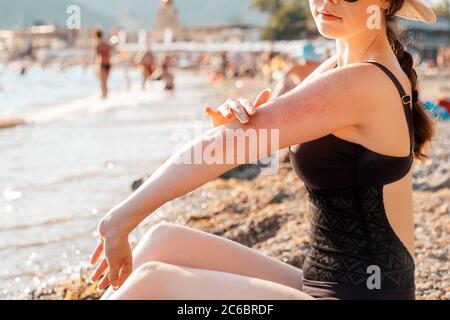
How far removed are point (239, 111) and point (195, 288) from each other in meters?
0.48

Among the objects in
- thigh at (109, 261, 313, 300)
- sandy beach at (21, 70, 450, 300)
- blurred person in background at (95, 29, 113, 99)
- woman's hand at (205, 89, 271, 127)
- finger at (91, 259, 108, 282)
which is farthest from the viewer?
blurred person in background at (95, 29, 113, 99)

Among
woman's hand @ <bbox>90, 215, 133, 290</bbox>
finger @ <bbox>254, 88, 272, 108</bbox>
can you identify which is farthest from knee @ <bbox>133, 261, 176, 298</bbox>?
finger @ <bbox>254, 88, 272, 108</bbox>

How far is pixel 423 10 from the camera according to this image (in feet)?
A: 7.48

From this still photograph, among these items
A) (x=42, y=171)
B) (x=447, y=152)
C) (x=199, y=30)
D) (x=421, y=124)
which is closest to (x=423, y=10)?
(x=421, y=124)

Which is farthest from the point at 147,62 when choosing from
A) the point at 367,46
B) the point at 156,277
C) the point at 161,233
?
the point at 156,277

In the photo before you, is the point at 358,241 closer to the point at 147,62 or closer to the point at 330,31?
the point at 330,31

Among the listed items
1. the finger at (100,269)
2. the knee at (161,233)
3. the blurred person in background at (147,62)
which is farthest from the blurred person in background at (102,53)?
the finger at (100,269)

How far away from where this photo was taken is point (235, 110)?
78.1 inches

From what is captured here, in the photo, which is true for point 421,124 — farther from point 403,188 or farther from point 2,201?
point 2,201

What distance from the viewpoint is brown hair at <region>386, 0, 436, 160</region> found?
2.23 metres

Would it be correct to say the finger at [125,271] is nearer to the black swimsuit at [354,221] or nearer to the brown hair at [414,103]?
the black swimsuit at [354,221]

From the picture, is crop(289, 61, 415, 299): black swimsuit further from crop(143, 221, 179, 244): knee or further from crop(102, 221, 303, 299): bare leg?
crop(143, 221, 179, 244): knee

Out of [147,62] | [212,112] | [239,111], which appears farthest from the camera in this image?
[147,62]

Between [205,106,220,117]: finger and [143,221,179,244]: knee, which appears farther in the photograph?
[143,221,179,244]: knee
